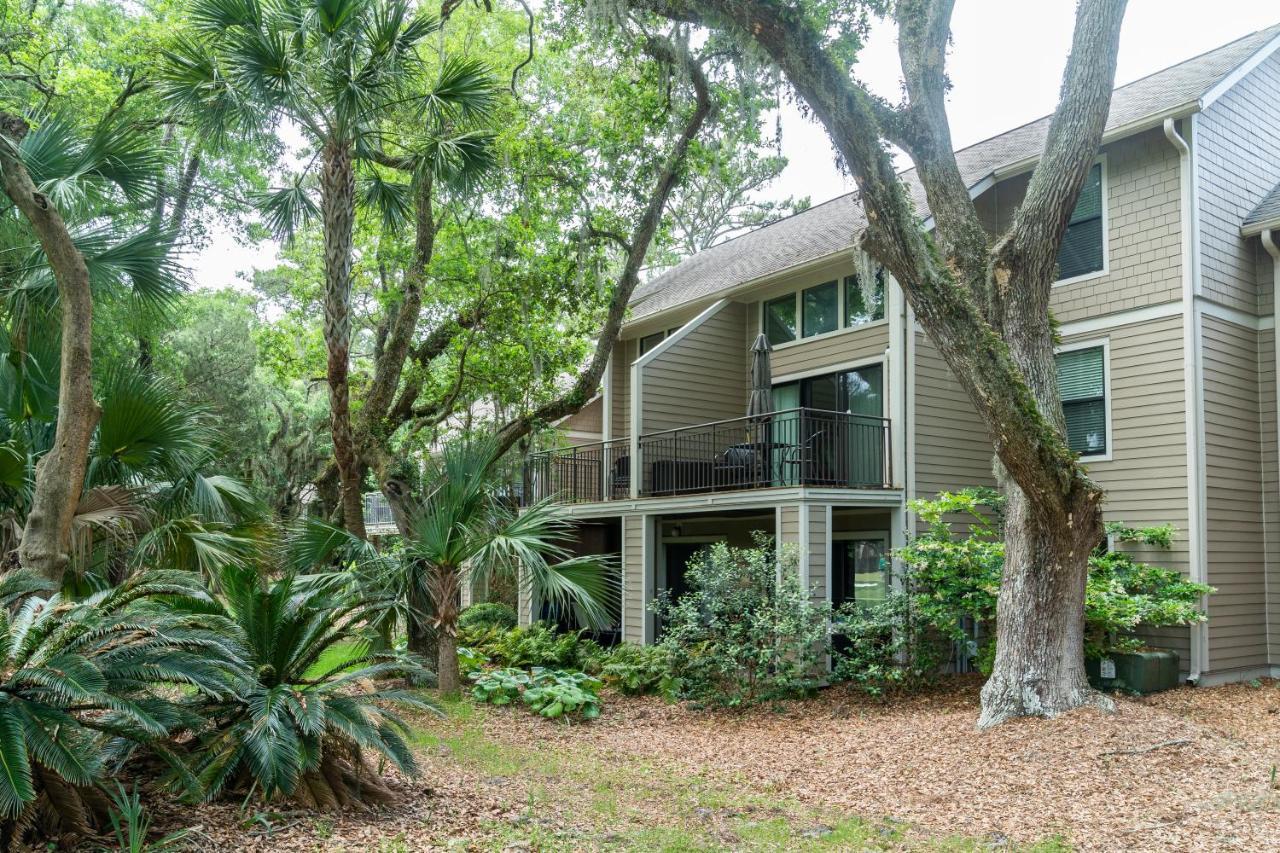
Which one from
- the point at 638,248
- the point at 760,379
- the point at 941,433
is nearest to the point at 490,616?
the point at 760,379

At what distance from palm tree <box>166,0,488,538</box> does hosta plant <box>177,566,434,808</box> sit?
498 centimetres

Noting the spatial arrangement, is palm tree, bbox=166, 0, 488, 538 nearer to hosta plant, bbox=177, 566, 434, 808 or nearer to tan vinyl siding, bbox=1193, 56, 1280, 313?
hosta plant, bbox=177, 566, 434, 808

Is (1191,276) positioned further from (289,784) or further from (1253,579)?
(289,784)

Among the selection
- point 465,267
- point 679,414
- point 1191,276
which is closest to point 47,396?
point 465,267

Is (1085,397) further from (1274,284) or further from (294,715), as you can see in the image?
(294,715)

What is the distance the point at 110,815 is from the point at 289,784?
937 millimetres

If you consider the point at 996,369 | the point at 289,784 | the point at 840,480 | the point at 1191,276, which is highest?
the point at 1191,276

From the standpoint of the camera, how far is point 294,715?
18.3ft

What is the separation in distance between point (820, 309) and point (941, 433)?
291 centimetres

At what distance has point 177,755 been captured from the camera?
5.39 m

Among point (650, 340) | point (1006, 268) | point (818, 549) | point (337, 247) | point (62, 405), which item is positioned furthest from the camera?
point (650, 340)

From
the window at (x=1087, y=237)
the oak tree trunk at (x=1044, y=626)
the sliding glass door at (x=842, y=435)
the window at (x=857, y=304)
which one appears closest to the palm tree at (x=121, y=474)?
the oak tree trunk at (x=1044, y=626)

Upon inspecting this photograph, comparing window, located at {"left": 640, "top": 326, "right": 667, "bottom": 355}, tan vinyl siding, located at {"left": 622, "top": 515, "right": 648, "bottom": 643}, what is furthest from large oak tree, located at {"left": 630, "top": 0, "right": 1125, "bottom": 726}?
window, located at {"left": 640, "top": 326, "right": 667, "bottom": 355}

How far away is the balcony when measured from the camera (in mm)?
13102
